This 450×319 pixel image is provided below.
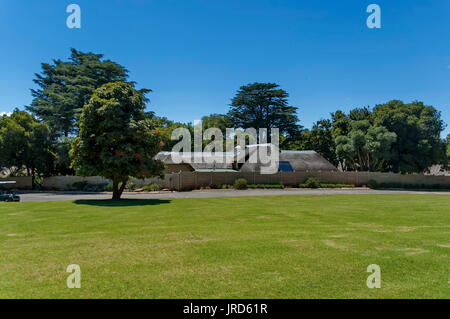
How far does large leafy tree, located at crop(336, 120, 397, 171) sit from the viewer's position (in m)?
40.0

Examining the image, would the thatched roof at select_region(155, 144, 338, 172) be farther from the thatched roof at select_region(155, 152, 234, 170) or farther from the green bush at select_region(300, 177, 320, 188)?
the green bush at select_region(300, 177, 320, 188)

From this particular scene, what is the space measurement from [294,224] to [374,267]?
5.10 meters

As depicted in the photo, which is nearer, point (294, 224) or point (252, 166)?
point (294, 224)

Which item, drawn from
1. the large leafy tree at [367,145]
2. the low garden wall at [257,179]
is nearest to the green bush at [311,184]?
the low garden wall at [257,179]

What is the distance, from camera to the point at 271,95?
56.8m

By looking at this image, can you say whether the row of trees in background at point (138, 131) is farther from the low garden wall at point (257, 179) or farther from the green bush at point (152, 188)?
the green bush at point (152, 188)

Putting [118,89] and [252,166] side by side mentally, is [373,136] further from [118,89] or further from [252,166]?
[118,89]

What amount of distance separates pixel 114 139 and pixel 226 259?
16.4 metres

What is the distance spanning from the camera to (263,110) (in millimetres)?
57938

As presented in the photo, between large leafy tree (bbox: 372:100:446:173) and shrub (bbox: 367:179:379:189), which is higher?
large leafy tree (bbox: 372:100:446:173)

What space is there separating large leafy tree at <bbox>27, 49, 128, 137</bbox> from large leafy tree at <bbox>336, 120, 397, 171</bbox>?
30.9m

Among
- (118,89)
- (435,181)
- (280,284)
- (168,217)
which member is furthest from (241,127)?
(280,284)

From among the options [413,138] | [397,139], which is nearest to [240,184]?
[397,139]

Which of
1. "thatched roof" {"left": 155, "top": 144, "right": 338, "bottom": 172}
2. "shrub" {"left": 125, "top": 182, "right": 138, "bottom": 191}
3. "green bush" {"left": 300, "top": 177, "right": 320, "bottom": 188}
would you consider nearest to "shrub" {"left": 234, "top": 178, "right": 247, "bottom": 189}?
"thatched roof" {"left": 155, "top": 144, "right": 338, "bottom": 172}
